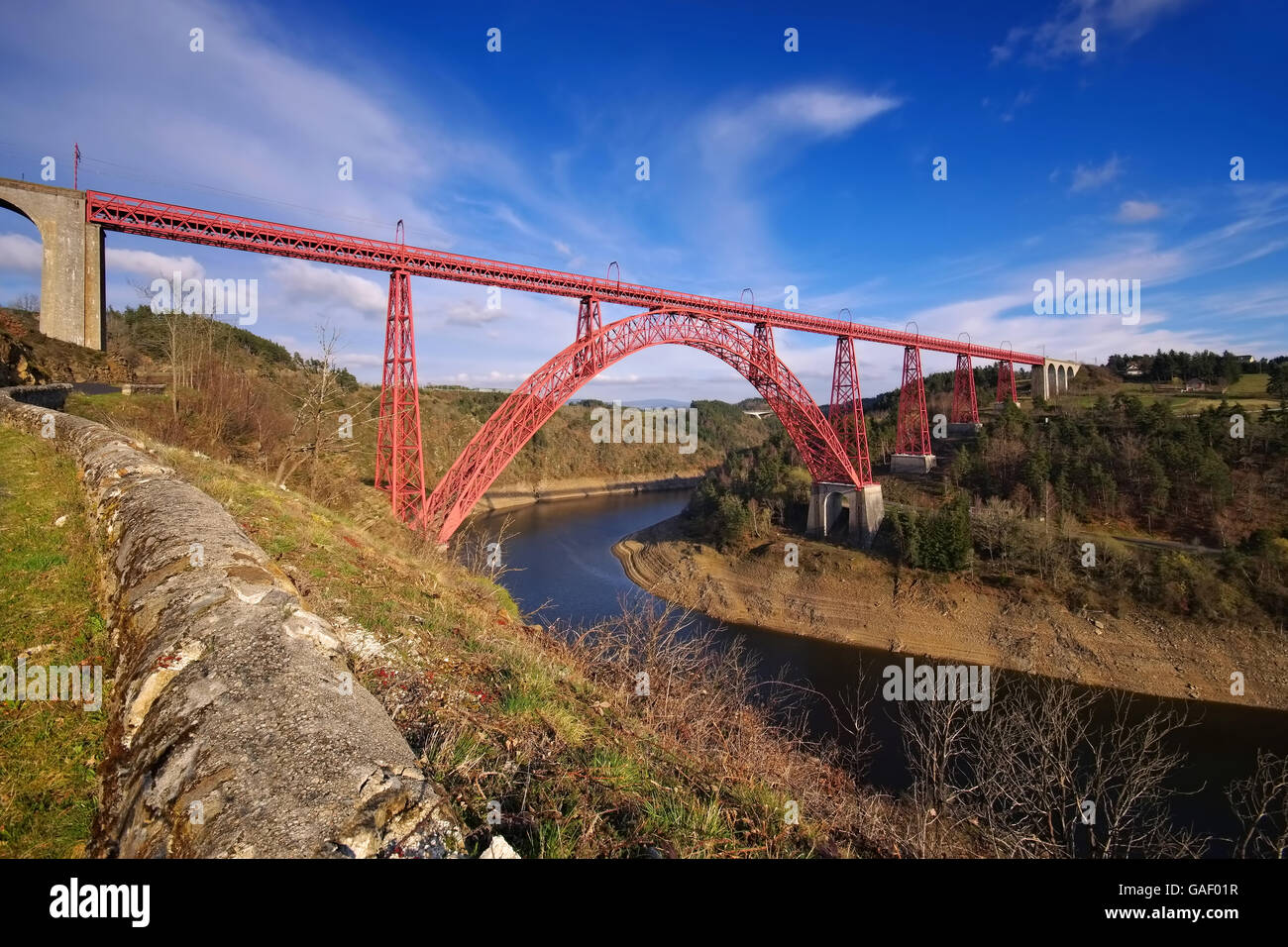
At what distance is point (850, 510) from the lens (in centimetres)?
2578

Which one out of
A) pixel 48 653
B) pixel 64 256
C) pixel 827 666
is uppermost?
pixel 64 256

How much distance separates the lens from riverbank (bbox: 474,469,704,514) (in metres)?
52.2

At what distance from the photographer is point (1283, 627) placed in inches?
633

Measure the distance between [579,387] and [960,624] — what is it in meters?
15.9

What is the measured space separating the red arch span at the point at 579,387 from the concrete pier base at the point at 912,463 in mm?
7447

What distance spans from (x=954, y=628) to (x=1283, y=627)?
854 cm

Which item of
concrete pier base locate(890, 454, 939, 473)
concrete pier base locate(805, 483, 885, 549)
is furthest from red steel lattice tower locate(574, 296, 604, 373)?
concrete pier base locate(890, 454, 939, 473)

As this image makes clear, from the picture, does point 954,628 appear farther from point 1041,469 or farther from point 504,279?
point 504,279

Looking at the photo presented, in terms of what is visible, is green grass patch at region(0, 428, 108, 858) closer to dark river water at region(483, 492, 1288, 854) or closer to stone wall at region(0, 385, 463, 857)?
stone wall at region(0, 385, 463, 857)

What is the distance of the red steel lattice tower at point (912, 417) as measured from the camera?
1097 inches

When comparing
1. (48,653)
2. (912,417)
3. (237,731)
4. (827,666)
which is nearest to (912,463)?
(912,417)

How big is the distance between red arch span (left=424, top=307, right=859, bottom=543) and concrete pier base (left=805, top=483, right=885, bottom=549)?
0.90 m

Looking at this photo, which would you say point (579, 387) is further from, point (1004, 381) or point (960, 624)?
point (1004, 381)
